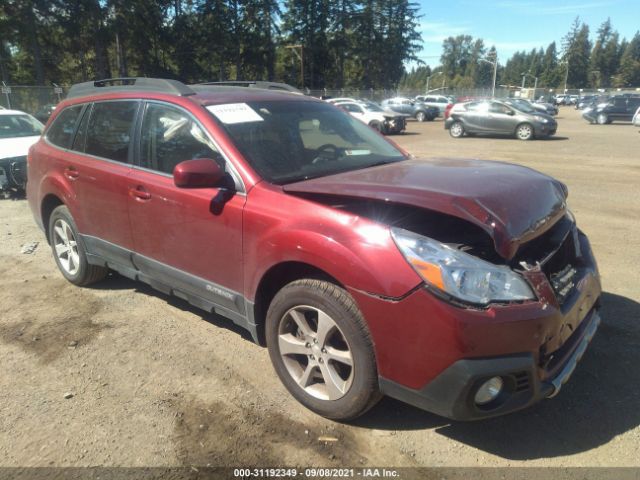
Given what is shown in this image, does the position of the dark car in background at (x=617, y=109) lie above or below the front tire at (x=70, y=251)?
above

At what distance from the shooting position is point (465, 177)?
2820 millimetres

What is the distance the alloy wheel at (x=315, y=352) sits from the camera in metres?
2.60

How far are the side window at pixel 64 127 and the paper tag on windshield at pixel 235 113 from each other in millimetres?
1884

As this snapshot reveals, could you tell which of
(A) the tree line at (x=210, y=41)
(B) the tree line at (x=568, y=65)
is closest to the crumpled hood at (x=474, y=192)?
(A) the tree line at (x=210, y=41)

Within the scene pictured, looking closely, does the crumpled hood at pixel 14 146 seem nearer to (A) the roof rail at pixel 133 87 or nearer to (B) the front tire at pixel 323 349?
(A) the roof rail at pixel 133 87

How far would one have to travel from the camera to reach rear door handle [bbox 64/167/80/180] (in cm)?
426

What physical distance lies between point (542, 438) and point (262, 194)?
2.05 metres

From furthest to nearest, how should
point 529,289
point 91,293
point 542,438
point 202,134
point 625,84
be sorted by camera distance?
point 625,84 → point 91,293 → point 202,134 → point 542,438 → point 529,289

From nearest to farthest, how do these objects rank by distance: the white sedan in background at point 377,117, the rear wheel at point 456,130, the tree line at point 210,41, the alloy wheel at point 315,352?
the alloy wheel at point 315,352, the rear wheel at point 456,130, the white sedan in background at point 377,117, the tree line at point 210,41

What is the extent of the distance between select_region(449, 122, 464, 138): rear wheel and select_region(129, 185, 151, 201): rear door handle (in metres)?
21.3

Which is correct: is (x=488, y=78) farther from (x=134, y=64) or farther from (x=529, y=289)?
(x=529, y=289)

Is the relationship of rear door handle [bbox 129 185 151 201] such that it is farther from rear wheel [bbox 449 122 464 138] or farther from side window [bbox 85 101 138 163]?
rear wheel [bbox 449 122 464 138]

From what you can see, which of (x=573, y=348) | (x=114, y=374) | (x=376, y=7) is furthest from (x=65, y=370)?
(x=376, y=7)

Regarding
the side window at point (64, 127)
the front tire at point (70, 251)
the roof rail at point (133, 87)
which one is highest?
the roof rail at point (133, 87)
